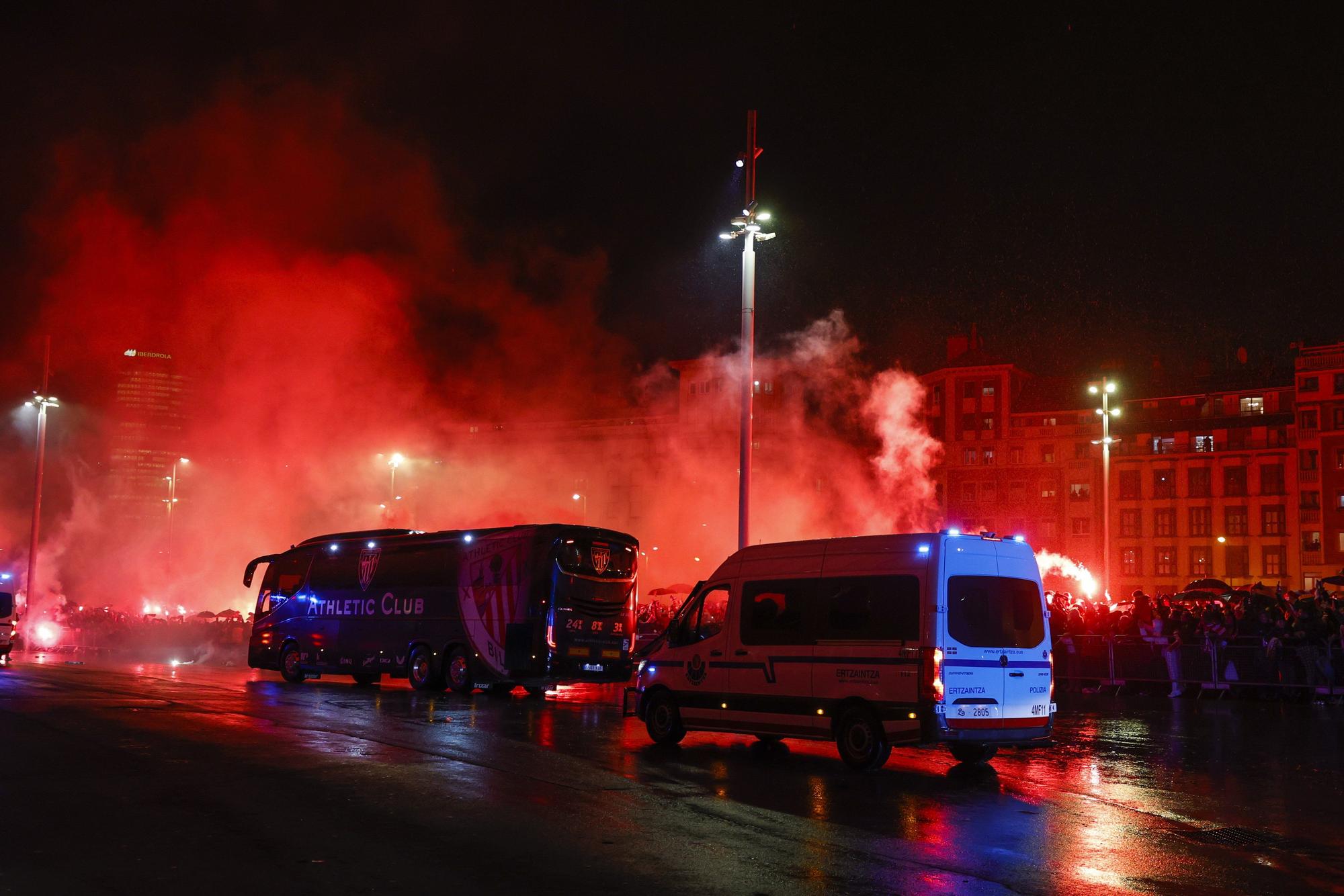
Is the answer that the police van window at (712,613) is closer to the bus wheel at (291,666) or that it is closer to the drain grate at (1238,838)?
the drain grate at (1238,838)

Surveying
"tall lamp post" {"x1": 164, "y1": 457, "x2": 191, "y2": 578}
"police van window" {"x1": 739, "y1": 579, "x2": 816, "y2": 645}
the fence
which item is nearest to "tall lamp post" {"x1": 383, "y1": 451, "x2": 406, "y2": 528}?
"tall lamp post" {"x1": 164, "y1": 457, "x2": 191, "y2": 578}

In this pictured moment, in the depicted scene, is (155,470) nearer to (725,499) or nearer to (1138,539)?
(725,499)

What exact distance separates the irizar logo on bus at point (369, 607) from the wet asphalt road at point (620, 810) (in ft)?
22.6

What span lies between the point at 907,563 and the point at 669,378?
40.5m

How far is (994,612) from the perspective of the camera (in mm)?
11125

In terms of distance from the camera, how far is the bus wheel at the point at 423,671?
21297 mm

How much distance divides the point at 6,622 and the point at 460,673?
1432 centimetres

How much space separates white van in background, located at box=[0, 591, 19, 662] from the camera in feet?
92.7

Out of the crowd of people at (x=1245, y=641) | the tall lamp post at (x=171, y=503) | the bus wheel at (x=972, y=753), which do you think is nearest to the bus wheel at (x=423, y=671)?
the crowd of people at (x=1245, y=641)

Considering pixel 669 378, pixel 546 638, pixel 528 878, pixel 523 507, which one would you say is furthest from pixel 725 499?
pixel 528 878

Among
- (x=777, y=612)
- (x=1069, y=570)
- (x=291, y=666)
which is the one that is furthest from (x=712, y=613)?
(x=1069, y=570)

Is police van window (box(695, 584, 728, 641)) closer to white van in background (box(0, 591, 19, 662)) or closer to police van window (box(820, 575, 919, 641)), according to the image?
police van window (box(820, 575, 919, 641))

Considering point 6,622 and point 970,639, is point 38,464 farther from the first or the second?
point 970,639

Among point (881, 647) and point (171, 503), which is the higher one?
point (171, 503)
